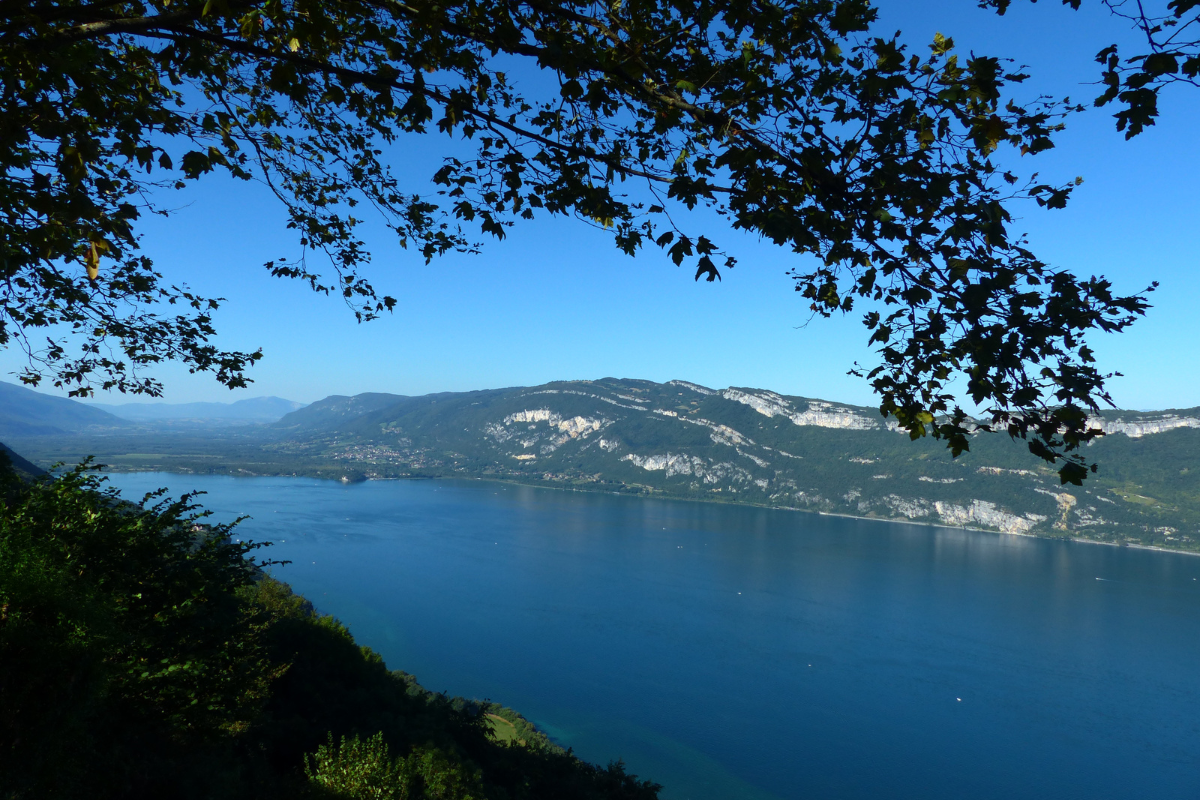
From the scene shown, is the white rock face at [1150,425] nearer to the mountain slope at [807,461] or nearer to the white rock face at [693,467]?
the mountain slope at [807,461]

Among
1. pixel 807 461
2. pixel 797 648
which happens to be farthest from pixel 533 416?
pixel 797 648

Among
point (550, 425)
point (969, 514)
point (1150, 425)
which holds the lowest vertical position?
point (969, 514)

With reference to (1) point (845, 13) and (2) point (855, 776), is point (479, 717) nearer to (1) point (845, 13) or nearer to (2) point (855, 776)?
(2) point (855, 776)

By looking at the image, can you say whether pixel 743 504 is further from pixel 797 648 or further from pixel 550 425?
pixel 797 648

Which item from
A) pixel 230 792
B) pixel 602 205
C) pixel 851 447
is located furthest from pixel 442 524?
pixel 851 447

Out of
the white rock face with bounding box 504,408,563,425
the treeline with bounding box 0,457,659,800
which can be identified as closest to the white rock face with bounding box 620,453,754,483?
the white rock face with bounding box 504,408,563,425

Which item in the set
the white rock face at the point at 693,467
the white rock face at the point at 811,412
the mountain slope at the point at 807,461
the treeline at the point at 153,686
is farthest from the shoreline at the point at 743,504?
the treeline at the point at 153,686
